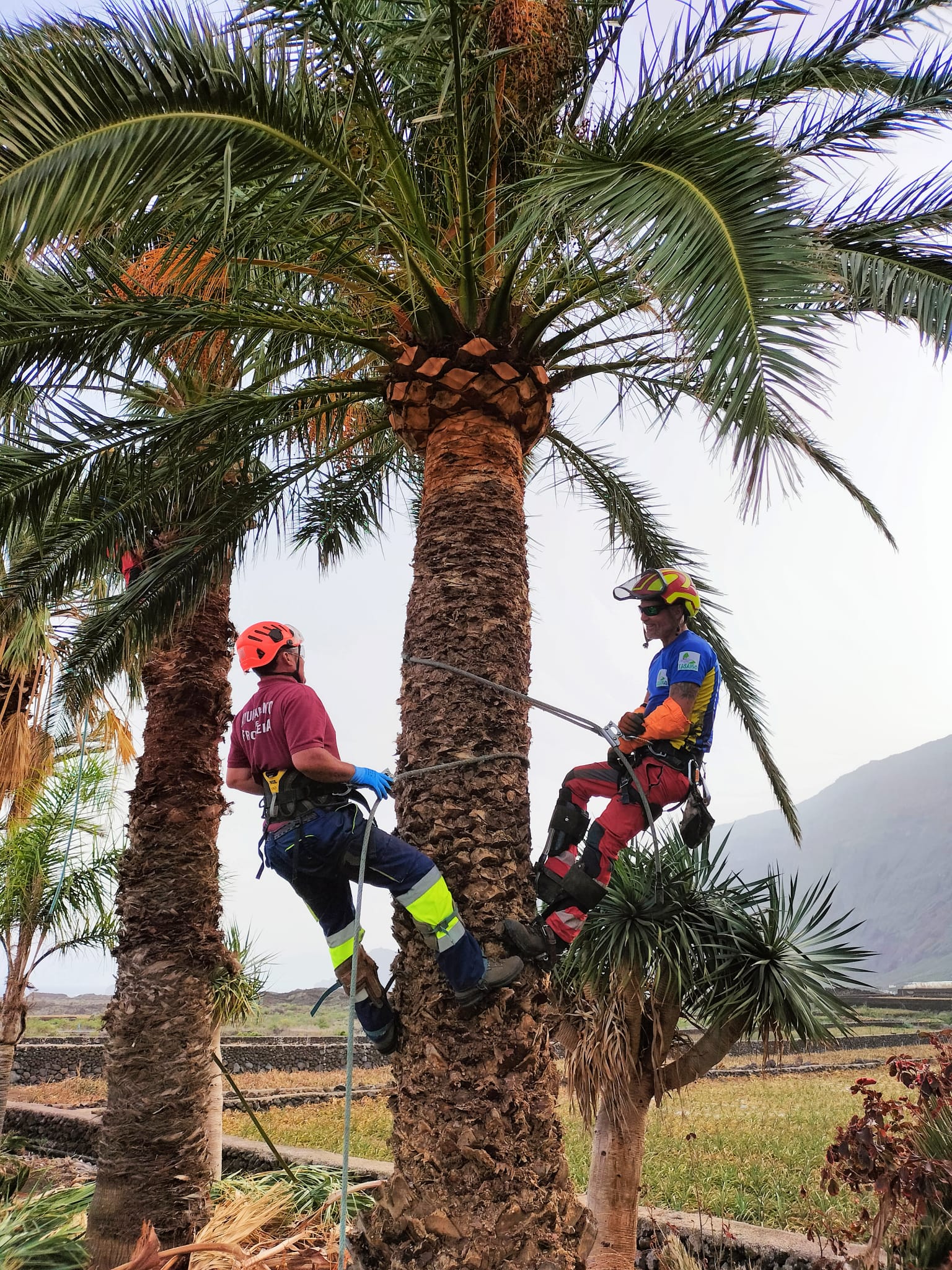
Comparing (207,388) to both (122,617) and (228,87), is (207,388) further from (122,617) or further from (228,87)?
(228,87)

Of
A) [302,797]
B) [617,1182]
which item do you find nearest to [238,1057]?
[617,1182]

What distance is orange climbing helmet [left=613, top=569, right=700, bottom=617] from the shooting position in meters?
5.33

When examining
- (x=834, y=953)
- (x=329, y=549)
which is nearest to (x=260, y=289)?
(x=329, y=549)

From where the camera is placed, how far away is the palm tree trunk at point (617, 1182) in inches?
249

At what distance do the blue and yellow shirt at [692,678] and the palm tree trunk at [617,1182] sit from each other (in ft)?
9.46

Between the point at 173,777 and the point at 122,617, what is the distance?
135cm

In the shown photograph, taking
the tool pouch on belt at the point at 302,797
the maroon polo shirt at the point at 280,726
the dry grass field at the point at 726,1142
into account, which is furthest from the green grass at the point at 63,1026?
the tool pouch on belt at the point at 302,797

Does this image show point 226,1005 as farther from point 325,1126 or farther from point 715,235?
point 715,235

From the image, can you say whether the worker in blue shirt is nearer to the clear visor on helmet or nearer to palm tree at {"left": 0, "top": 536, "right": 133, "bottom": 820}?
the clear visor on helmet

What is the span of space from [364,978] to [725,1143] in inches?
355

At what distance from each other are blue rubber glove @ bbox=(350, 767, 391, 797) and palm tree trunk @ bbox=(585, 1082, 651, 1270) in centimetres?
347

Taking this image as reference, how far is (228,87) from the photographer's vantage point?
448 cm

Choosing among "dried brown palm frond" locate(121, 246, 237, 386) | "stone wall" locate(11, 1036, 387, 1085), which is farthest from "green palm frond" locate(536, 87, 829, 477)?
"stone wall" locate(11, 1036, 387, 1085)

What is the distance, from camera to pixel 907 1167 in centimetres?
522
